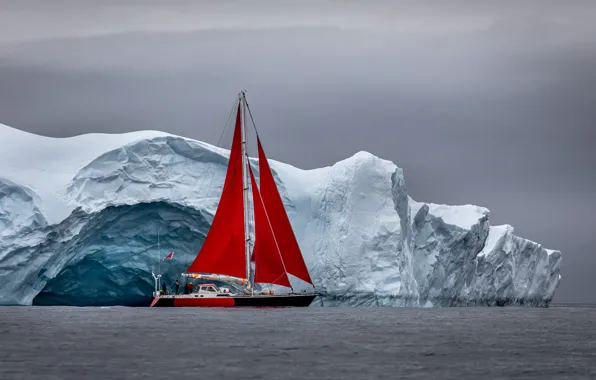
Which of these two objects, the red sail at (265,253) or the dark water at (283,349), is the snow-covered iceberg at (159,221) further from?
the dark water at (283,349)

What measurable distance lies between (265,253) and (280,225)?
123 cm

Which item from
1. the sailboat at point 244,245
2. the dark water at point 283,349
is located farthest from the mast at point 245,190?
the dark water at point 283,349

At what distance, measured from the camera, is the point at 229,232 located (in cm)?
3584

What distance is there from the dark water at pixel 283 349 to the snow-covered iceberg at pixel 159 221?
5.93m

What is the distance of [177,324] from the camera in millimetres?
26781

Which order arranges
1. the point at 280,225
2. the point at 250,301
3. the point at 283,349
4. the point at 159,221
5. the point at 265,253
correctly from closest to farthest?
the point at 283,349
the point at 280,225
the point at 265,253
the point at 250,301
the point at 159,221

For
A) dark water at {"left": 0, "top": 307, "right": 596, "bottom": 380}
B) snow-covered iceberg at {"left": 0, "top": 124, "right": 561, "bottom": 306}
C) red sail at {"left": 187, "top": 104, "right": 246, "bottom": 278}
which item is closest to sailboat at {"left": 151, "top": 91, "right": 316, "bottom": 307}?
red sail at {"left": 187, "top": 104, "right": 246, "bottom": 278}

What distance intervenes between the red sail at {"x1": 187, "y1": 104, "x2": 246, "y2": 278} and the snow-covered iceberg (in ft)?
7.02

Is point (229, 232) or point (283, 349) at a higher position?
point (229, 232)

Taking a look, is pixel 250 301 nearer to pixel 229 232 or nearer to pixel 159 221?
pixel 229 232

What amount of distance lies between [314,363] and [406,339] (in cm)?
611

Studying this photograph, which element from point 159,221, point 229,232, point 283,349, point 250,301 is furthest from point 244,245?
point 283,349

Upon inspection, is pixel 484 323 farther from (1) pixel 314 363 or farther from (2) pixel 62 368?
(2) pixel 62 368

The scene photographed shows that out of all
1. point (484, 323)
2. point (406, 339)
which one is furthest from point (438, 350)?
point (484, 323)
